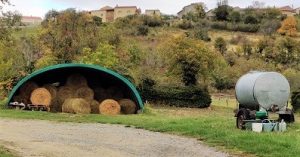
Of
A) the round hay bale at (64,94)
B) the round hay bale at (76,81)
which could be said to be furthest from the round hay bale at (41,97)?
the round hay bale at (76,81)

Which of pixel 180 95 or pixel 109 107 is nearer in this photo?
pixel 109 107

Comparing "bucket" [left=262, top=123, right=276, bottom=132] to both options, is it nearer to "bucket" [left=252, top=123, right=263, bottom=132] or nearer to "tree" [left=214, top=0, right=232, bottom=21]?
"bucket" [left=252, top=123, right=263, bottom=132]

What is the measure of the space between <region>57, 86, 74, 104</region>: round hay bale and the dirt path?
34.2 feet

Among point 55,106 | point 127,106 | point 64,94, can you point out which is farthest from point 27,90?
point 127,106

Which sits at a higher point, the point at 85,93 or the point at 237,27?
the point at 237,27

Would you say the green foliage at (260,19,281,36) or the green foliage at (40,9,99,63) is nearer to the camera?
the green foliage at (40,9,99,63)

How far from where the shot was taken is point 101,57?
173 ft

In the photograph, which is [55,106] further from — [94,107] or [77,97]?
[94,107]

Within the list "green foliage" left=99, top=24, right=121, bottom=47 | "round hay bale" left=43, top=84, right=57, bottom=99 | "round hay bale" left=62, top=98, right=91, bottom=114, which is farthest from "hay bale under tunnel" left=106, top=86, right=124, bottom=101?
"green foliage" left=99, top=24, right=121, bottom=47

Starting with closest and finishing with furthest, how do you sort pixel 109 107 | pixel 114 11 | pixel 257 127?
pixel 257 127
pixel 109 107
pixel 114 11

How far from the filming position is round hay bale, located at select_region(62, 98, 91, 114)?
34156 millimetres

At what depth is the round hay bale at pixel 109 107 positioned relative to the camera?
3527 centimetres

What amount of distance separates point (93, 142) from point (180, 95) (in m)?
31.3

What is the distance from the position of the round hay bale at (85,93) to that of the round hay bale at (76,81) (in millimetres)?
797
